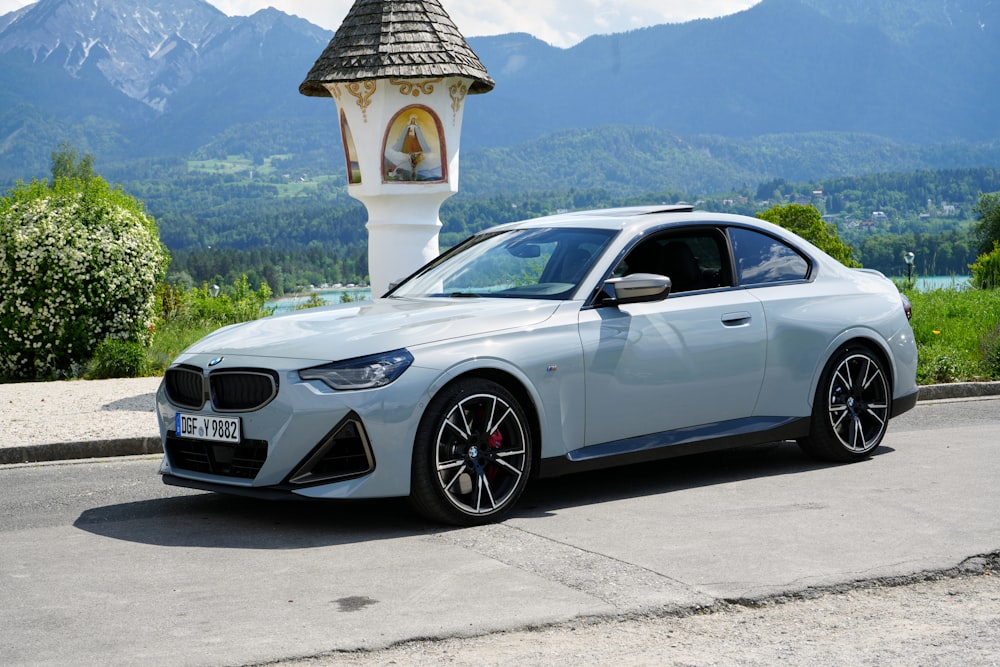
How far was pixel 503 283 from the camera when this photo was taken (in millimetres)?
7703

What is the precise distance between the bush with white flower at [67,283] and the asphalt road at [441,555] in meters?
7.17

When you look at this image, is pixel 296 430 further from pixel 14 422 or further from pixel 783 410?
pixel 14 422

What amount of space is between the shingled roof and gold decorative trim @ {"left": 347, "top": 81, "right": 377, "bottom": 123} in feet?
0.61

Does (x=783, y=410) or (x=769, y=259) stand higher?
(x=769, y=259)

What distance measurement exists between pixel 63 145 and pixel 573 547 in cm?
12443

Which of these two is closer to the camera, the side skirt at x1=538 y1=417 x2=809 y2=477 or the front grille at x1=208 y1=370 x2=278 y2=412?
the front grille at x1=208 y1=370 x2=278 y2=412

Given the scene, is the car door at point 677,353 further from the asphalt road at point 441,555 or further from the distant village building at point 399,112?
the distant village building at point 399,112

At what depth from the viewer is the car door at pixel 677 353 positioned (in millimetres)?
7160

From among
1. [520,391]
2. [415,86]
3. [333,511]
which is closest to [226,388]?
[333,511]

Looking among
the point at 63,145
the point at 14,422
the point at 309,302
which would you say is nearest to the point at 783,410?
the point at 14,422

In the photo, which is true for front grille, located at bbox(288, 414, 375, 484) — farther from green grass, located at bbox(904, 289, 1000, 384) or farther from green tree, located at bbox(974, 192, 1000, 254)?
green tree, located at bbox(974, 192, 1000, 254)

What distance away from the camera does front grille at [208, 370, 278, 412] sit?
6441 mm

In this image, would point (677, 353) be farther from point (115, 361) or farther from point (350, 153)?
point (115, 361)

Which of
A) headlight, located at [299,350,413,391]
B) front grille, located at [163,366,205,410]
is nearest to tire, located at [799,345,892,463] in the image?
headlight, located at [299,350,413,391]
